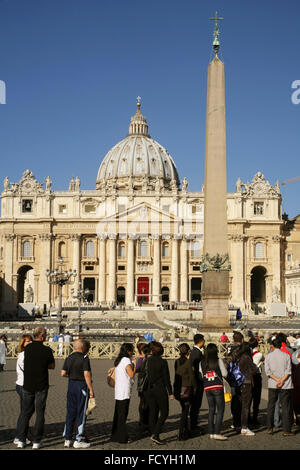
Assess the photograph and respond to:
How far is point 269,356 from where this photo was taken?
9469 millimetres

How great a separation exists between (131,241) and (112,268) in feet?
13.0

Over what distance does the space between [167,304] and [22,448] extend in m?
61.9

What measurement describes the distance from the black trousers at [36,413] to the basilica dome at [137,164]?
97438 millimetres

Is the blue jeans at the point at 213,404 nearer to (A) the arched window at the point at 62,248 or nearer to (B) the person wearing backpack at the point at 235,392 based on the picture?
(B) the person wearing backpack at the point at 235,392

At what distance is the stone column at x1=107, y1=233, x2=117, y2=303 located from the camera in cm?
7725

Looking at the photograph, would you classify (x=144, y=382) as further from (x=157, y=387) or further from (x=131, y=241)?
(x=131, y=241)

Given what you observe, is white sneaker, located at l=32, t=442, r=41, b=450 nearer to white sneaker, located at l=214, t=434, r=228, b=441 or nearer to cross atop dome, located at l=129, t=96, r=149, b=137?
A: white sneaker, located at l=214, t=434, r=228, b=441

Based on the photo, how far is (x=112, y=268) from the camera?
255ft

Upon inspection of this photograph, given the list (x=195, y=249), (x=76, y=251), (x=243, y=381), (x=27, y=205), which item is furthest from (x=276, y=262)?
(x=243, y=381)

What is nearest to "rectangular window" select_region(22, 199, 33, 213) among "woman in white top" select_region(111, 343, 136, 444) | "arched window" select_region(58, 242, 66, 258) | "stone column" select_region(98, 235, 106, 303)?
"arched window" select_region(58, 242, 66, 258)

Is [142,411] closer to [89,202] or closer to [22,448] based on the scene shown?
[22,448]

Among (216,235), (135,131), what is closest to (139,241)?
(135,131)

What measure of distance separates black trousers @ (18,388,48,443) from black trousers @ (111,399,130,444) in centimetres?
99

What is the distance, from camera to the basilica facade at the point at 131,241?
255 ft
